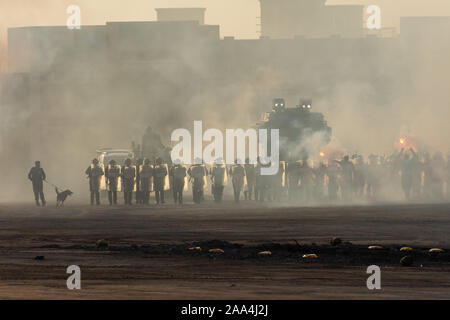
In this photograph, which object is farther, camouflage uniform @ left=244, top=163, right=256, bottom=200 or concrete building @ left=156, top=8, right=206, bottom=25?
concrete building @ left=156, top=8, right=206, bottom=25

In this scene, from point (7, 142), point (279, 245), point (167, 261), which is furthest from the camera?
point (7, 142)

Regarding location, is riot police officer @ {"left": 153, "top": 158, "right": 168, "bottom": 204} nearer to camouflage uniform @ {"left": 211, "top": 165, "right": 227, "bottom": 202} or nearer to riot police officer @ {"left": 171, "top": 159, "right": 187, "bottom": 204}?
riot police officer @ {"left": 171, "top": 159, "right": 187, "bottom": 204}

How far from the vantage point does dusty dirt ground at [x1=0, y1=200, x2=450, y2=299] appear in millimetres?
15188

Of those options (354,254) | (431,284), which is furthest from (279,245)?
(431,284)

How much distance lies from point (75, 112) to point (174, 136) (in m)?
6.53

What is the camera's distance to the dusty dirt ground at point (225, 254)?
1519 cm

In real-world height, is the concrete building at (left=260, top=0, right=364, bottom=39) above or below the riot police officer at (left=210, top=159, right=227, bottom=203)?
above

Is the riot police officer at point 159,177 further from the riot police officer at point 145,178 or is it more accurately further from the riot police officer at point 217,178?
the riot police officer at point 217,178

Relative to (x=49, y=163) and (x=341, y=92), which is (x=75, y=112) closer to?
(x=49, y=163)

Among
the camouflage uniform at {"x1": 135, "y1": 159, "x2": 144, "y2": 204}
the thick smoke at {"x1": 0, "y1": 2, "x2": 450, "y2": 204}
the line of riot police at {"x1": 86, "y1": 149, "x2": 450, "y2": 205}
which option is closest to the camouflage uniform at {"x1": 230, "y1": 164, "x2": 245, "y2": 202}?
the line of riot police at {"x1": 86, "y1": 149, "x2": 450, "y2": 205}

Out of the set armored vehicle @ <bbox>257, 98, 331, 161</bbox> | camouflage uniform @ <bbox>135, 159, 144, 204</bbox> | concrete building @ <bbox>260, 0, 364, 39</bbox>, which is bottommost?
camouflage uniform @ <bbox>135, 159, 144, 204</bbox>

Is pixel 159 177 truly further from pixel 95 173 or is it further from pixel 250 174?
pixel 250 174

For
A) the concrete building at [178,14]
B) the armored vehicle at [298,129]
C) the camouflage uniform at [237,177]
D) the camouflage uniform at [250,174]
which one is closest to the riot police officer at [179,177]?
the camouflage uniform at [237,177]

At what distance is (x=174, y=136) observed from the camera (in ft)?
250
